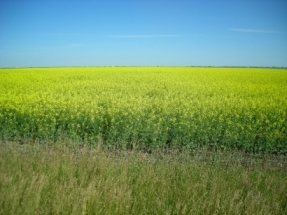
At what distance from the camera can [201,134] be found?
7473mm

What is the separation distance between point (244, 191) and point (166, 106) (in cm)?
600

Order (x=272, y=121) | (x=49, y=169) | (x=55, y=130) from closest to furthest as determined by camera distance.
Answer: (x=49, y=169)
(x=55, y=130)
(x=272, y=121)

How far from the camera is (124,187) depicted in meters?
3.73

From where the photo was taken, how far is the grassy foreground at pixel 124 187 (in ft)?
10.6

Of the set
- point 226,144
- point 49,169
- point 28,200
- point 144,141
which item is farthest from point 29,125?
point 226,144

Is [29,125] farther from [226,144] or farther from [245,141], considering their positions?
[245,141]

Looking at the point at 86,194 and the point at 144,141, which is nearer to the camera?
the point at 86,194

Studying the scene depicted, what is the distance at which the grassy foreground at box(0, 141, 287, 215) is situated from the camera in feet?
10.6

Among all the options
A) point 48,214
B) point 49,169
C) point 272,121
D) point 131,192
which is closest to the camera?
point 48,214

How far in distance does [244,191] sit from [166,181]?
4.38ft

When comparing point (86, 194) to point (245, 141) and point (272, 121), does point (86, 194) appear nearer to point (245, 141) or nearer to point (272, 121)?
point (245, 141)

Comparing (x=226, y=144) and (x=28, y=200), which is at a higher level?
(x=28, y=200)

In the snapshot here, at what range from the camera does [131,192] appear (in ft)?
12.1

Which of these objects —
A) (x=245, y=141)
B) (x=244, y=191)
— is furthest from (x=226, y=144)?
(x=244, y=191)
